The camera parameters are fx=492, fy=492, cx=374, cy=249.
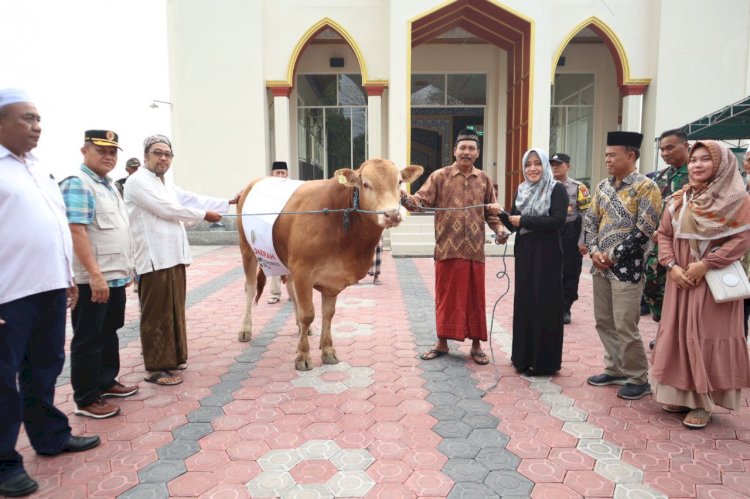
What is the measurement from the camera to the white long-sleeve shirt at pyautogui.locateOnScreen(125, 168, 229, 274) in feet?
12.2

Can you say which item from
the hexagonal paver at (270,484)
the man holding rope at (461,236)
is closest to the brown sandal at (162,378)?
the hexagonal paver at (270,484)

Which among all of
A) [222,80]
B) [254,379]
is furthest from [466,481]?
[222,80]

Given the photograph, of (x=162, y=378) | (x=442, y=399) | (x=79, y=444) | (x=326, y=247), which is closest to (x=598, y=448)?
Answer: (x=442, y=399)

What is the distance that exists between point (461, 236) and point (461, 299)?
563 millimetres

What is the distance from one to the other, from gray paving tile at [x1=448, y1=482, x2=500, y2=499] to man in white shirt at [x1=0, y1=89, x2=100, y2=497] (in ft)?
7.05

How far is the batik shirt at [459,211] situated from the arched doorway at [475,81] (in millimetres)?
8245

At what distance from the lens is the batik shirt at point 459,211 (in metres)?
4.32

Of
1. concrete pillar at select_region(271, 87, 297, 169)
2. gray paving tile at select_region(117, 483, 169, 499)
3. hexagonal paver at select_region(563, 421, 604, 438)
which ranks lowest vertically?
gray paving tile at select_region(117, 483, 169, 499)

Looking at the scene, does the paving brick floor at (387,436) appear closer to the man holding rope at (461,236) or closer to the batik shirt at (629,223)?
the man holding rope at (461,236)

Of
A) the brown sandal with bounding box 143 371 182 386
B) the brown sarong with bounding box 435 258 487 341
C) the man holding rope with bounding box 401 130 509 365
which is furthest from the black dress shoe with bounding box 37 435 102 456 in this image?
the brown sarong with bounding box 435 258 487 341

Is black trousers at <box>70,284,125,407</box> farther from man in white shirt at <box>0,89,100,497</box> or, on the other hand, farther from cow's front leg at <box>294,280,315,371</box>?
cow's front leg at <box>294,280,315,371</box>

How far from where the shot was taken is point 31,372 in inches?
108

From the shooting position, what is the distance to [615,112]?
15570 mm

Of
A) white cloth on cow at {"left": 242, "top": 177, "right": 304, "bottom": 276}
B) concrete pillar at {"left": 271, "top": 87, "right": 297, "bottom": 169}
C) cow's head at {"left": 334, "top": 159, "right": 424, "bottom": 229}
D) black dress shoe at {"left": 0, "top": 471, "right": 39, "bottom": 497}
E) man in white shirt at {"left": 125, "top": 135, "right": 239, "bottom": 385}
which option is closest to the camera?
black dress shoe at {"left": 0, "top": 471, "right": 39, "bottom": 497}
